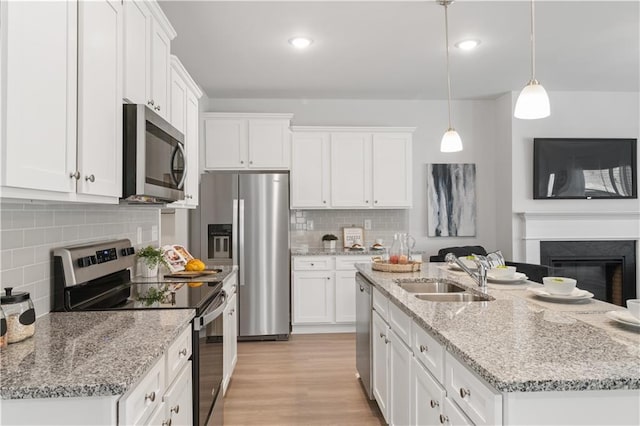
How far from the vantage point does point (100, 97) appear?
1.73m

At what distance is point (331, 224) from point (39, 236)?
3905mm

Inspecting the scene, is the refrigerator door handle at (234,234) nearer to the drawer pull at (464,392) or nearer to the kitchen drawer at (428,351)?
the kitchen drawer at (428,351)

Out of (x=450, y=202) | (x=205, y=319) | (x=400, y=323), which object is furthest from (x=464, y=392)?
(x=450, y=202)

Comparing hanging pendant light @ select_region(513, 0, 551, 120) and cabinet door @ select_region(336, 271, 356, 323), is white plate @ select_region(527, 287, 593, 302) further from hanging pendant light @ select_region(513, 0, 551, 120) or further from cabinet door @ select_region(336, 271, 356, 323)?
cabinet door @ select_region(336, 271, 356, 323)

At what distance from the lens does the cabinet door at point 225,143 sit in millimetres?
5062

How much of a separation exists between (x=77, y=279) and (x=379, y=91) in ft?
13.3

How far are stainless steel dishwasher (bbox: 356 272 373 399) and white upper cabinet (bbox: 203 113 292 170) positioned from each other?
2.21m

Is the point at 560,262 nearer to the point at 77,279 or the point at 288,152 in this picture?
the point at 288,152

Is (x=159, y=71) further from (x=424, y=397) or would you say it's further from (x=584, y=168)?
(x=584, y=168)

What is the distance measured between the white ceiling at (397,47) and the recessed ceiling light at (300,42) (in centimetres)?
6

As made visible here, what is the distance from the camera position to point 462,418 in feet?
4.62

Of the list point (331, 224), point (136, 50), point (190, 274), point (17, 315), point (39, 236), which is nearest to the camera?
point (17, 315)

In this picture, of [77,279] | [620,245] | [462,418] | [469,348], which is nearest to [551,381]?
[469,348]

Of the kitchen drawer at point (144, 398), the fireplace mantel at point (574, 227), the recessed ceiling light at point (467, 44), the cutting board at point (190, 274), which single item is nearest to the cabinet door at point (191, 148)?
the cutting board at point (190, 274)
